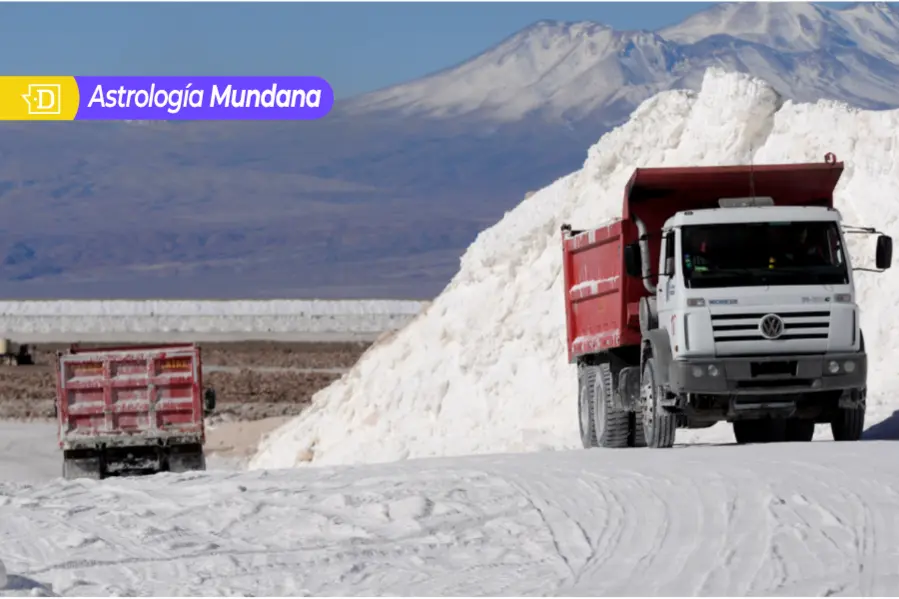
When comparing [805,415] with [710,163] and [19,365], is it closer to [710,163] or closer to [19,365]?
[710,163]

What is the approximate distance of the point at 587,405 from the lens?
23250mm

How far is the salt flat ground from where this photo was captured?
501 inches

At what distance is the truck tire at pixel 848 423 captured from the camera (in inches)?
797

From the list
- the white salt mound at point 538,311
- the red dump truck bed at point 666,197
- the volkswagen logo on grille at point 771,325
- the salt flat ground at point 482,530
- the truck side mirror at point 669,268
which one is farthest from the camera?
the white salt mound at point 538,311

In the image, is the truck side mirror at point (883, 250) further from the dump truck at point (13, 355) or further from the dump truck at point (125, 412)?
the dump truck at point (13, 355)

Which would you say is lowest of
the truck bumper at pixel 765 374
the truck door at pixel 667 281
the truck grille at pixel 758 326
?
the truck bumper at pixel 765 374

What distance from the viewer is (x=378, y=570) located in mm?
13219

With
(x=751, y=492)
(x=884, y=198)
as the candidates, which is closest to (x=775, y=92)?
(x=884, y=198)

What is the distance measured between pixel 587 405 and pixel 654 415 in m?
3.18

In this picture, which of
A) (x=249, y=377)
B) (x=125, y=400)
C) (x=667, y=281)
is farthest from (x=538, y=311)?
(x=249, y=377)

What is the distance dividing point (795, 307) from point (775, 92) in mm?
13929

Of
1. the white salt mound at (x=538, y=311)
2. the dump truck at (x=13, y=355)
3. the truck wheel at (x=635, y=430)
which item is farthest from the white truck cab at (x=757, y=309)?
the dump truck at (x=13, y=355)

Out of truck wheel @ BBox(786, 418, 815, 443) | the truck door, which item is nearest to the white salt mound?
truck wheel @ BBox(786, 418, 815, 443)

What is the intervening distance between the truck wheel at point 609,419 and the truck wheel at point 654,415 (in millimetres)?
1471
